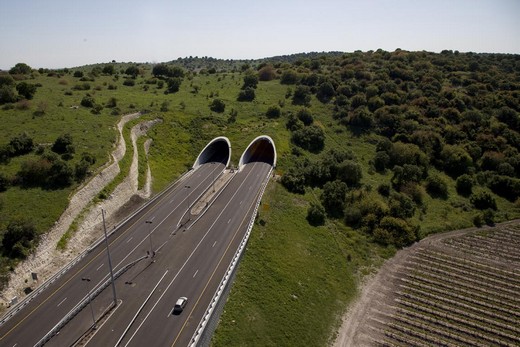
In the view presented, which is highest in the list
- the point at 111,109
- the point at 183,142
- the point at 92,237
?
the point at 111,109

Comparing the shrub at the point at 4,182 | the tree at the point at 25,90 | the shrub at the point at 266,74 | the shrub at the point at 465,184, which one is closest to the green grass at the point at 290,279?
the shrub at the point at 465,184

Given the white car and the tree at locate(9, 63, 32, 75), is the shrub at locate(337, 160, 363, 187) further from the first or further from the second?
the tree at locate(9, 63, 32, 75)

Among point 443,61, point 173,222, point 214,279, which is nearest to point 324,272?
point 214,279

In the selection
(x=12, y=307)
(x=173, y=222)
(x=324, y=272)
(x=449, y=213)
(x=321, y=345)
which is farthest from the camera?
(x=449, y=213)

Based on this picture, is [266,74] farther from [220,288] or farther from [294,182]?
[220,288]

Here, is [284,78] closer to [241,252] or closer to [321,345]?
[241,252]

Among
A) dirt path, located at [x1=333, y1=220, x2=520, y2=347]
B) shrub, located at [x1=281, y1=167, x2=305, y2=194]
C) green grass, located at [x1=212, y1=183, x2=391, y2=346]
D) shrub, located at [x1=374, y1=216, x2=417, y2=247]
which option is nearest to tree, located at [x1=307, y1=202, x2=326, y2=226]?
green grass, located at [x1=212, y1=183, x2=391, y2=346]
